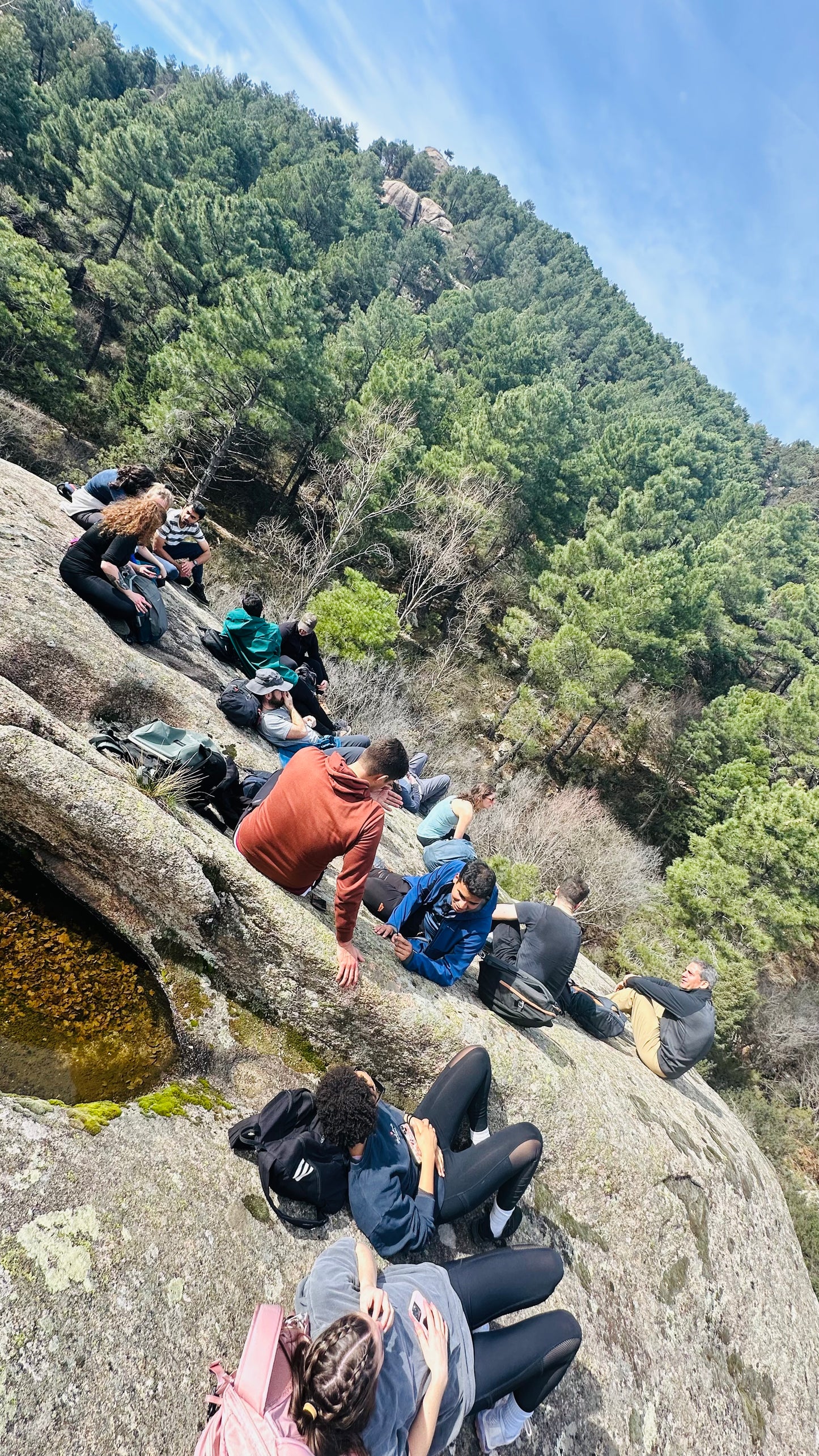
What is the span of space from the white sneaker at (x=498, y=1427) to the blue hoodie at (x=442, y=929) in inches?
83.2

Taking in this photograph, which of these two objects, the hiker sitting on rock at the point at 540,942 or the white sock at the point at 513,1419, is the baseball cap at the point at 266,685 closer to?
the hiker sitting on rock at the point at 540,942

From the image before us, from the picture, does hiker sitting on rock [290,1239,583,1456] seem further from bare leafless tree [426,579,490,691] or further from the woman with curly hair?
bare leafless tree [426,579,490,691]

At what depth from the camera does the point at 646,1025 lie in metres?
6.36

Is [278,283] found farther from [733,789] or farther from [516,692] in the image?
[733,789]

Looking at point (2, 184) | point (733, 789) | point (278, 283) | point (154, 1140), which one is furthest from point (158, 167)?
point (154, 1140)

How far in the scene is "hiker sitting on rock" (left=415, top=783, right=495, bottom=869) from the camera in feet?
18.3

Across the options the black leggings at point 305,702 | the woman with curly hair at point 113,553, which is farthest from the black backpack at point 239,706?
the woman with curly hair at point 113,553

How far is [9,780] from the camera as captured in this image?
334 centimetres

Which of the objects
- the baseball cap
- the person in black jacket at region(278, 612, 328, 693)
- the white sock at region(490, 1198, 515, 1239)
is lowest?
the white sock at region(490, 1198, 515, 1239)

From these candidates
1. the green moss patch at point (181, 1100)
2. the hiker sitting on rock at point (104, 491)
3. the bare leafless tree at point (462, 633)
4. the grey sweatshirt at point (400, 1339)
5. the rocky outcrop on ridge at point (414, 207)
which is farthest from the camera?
the rocky outcrop on ridge at point (414, 207)

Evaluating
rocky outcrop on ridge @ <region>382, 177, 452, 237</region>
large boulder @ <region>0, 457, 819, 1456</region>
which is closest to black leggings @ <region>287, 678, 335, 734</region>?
large boulder @ <region>0, 457, 819, 1456</region>

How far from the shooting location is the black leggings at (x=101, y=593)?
478 centimetres

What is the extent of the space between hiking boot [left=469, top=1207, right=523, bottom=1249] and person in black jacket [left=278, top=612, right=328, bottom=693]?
206 inches

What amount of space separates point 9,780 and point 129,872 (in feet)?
2.71
